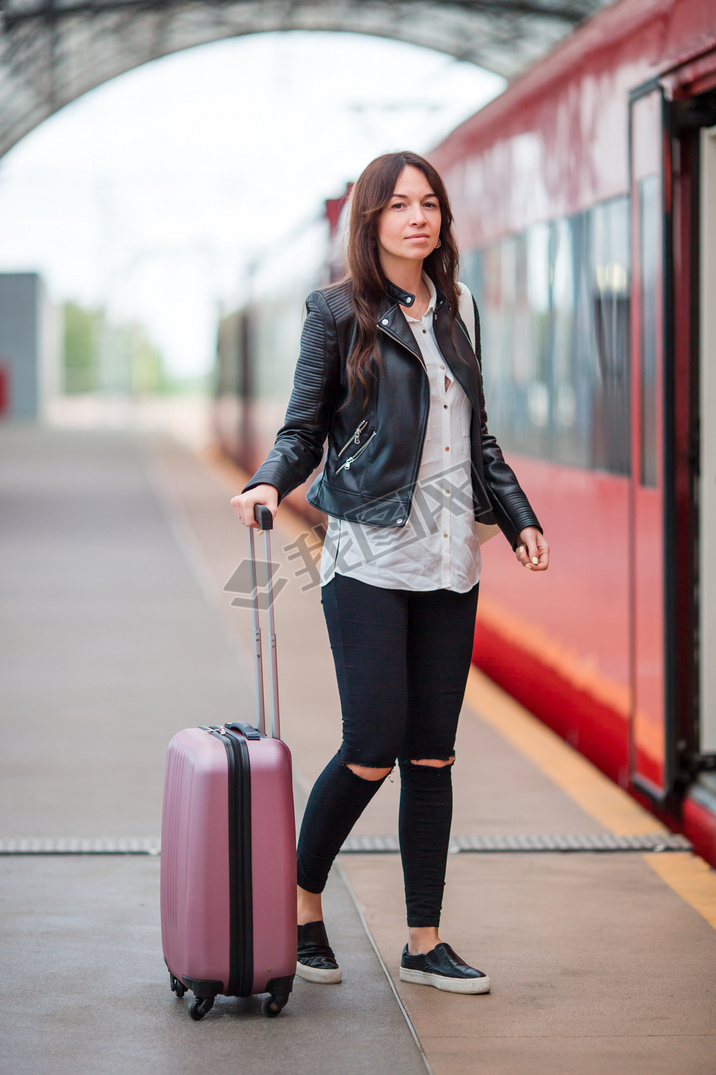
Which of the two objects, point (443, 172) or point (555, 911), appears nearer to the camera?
point (555, 911)

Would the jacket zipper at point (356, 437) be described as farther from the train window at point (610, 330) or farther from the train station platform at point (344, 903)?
the train window at point (610, 330)

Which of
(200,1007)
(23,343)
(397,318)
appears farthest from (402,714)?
(23,343)

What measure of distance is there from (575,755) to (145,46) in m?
29.9

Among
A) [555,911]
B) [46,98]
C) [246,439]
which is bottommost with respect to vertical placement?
[555,911]

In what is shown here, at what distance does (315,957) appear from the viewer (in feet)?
11.2

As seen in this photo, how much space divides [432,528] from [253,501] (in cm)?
40

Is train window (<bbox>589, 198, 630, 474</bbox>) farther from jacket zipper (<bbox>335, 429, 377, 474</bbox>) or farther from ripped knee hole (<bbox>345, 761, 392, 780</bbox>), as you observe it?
ripped knee hole (<bbox>345, 761, 392, 780</bbox>)

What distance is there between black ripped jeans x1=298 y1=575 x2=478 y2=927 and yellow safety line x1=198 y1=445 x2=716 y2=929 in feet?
3.15

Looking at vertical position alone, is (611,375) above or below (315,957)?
above

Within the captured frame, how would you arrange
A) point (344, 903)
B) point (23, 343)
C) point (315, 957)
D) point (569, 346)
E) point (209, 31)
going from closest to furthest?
1. point (315, 957)
2. point (344, 903)
3. point (569, 346)
4. point (209, 31)
5. point (23, 343)

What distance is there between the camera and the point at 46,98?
1312 inches

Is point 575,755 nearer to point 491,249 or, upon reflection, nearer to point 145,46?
point 491,249

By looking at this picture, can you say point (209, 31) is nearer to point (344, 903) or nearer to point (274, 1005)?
point (344, 903)

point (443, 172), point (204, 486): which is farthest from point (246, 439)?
point (443, 172)
